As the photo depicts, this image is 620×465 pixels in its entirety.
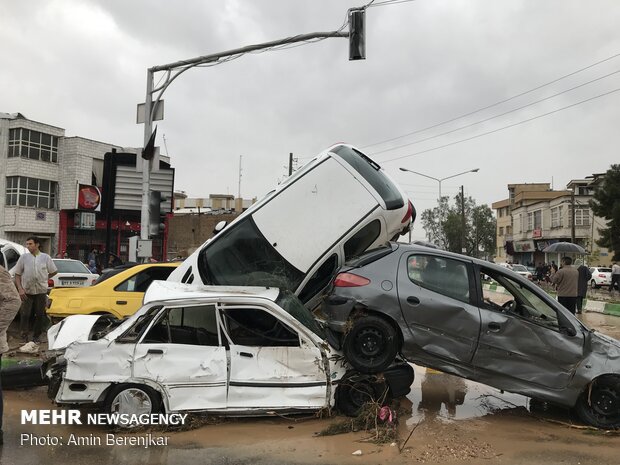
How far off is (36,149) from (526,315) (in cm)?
3472

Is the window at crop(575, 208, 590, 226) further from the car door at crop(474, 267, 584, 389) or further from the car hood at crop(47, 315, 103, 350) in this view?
the car hood at crop(47, 315, 103, 350)

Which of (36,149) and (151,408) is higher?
(36,149)

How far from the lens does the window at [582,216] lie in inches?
1981

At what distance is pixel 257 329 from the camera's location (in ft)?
17.0

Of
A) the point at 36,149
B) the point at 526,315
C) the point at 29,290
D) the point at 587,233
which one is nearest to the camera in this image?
the point at 526,315

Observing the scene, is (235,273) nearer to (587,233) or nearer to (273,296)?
(273,296)

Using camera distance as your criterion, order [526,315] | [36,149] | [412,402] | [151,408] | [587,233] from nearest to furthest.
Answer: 1. [151,408]
2. [526,315]
3. [412,402]
4. [36,149]
5. [587,233]

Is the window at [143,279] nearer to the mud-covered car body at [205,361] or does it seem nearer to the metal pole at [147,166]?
the mud-covered car body at [205,361]

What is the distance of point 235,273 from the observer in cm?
646

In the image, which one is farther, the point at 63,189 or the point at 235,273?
the point at 63,189

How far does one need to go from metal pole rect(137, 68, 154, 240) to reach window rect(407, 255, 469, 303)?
7.43 metres

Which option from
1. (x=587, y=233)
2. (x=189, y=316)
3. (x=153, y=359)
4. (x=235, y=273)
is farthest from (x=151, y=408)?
(x=587, y=233)

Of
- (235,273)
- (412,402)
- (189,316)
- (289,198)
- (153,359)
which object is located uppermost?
(289,198)

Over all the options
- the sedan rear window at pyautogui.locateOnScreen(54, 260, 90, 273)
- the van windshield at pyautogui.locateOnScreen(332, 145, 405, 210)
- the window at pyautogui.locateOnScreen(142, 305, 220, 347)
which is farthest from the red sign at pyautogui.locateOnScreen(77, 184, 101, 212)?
the window at pyautogui.locateOnScreen(142, 305, 220, 347)
